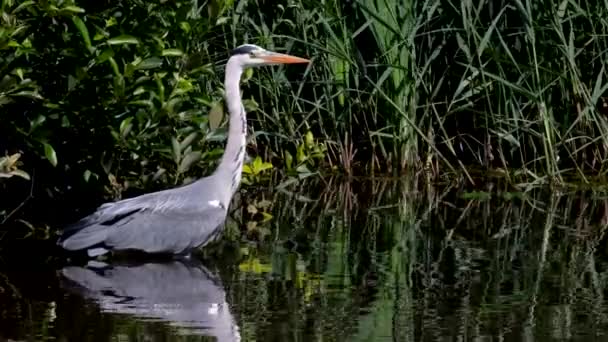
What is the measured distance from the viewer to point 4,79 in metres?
6.93

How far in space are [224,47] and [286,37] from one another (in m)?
0.60

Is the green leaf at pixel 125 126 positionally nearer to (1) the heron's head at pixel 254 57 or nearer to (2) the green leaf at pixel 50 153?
(2) the green leaf at pixel 50 153

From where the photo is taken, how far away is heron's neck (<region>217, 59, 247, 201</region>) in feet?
24.9

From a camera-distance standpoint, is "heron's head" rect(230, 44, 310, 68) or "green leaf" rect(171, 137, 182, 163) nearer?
"green leaf" rect(171, 137, 182, 163)

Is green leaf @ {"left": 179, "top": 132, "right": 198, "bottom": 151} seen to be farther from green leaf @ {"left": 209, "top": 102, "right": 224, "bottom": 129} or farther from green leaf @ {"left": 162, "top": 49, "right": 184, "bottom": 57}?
green leaf @ {"left": 162, "top": 49, "right": 184, "bottom": 57}

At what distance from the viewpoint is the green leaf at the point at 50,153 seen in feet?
23.3

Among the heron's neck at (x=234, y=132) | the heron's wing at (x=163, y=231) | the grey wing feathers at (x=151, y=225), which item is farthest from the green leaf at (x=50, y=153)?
the heron's neck at (x=234, y=132)

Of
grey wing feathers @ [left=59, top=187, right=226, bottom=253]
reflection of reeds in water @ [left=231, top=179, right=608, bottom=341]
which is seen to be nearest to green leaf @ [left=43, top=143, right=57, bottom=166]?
grey wing feathers @ [left=59, top=187, right=226, bottom=253]

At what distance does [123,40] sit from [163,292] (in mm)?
1283

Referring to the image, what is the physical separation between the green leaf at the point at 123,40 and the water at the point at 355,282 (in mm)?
1093

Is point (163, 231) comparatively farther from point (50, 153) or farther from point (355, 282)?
point (355, 282)

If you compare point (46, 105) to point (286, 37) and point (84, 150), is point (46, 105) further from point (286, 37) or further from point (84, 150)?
point (286, 37)

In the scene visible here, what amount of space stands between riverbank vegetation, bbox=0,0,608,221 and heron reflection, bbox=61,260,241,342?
2.10 feet

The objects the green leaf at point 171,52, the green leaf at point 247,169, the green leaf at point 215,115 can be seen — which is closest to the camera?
the green leaf at point 171,52
